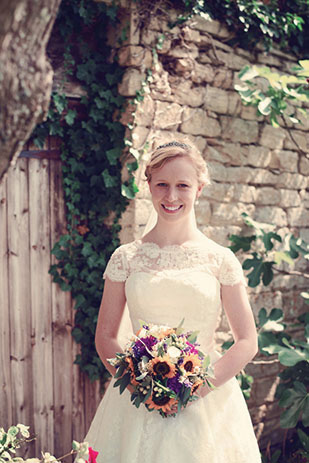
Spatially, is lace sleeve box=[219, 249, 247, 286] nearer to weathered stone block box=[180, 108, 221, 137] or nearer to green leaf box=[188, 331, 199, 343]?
green leaf box=[188, 331, 199, 343]

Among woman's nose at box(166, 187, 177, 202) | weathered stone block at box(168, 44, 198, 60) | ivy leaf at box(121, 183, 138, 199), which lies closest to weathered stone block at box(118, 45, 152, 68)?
weathered stone block at box(168, 44, 198, 60)

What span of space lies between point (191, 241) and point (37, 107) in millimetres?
1518

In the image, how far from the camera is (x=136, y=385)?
200 cm

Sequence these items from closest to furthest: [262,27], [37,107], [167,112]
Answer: [37,107], [167,112], [262,27]

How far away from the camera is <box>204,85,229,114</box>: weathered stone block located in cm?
357

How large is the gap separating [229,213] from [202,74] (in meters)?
0.99

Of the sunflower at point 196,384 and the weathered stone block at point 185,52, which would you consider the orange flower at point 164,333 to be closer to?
the sunflower at point 196,384

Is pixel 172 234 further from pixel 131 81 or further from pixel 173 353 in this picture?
pixel 131 81

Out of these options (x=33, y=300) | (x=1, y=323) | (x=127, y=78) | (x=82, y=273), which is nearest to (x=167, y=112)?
(x=127, y=78)

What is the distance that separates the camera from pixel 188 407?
2.18 m

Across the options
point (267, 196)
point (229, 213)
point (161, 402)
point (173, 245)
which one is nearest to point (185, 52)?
point (229, 213)

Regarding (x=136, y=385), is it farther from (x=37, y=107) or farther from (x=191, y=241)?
(x=37, y=107)

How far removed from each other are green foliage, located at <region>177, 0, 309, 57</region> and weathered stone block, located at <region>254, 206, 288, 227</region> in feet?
3.94

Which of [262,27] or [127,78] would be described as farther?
[262,27]
